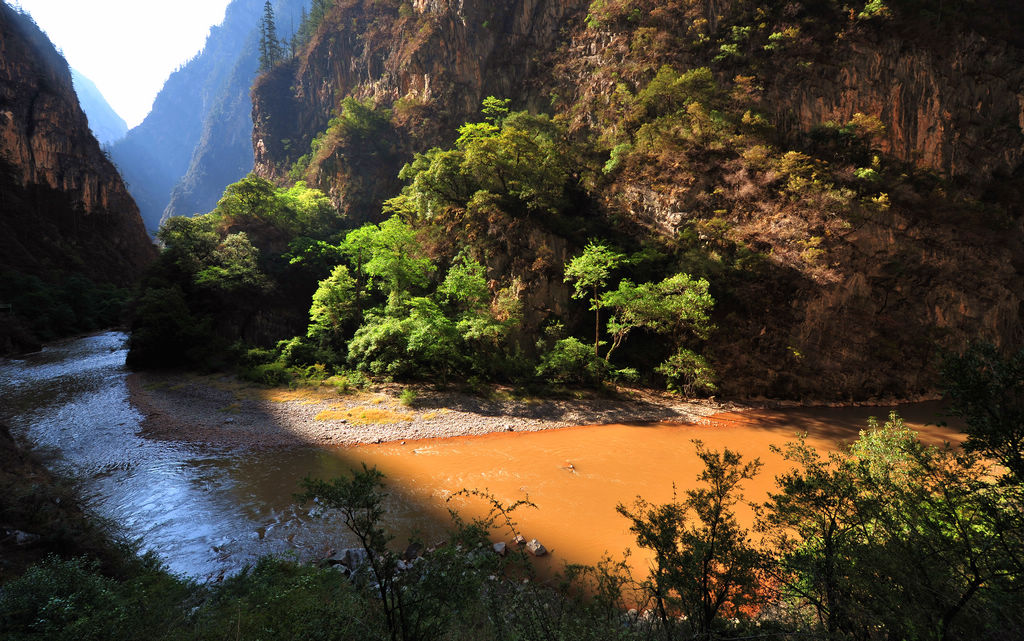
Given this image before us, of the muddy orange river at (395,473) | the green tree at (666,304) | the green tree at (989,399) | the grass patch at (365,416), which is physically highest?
the green tree at (666,304)

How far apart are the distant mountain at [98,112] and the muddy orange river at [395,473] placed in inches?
7718

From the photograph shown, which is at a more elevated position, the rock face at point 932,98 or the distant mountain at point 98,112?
the distant mountain at point 98,112

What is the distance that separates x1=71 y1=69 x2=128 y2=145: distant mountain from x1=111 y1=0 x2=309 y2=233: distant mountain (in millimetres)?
30777

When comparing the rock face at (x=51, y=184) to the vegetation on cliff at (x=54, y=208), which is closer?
the vegetation on cliff at (x=54, y=208)

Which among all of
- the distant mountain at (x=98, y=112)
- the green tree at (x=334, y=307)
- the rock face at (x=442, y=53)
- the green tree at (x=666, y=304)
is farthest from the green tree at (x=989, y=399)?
the distant mountain at (x=98, y=112)

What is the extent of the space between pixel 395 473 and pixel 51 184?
60895 mm

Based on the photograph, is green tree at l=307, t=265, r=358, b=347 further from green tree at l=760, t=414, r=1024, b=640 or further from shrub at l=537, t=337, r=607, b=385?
green tree at l=760, t=414, r=1024, b=640

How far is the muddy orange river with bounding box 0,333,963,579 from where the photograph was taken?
7.70 metres

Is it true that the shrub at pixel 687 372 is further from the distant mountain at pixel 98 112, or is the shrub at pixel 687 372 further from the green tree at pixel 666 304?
the distant mountain at pixel 98 112

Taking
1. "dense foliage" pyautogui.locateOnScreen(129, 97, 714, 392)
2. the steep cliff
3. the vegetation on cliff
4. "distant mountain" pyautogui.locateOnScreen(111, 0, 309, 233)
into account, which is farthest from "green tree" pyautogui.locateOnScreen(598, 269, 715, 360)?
"distant mountain" pyautogui.locateOnScreen(111, 0, 309, 233)

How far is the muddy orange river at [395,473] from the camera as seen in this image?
7.70m

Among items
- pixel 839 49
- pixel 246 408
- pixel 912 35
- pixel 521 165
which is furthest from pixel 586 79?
pixel 246 408

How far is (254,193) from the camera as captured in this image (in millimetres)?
26844

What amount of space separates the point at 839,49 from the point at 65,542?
33.2 metres
